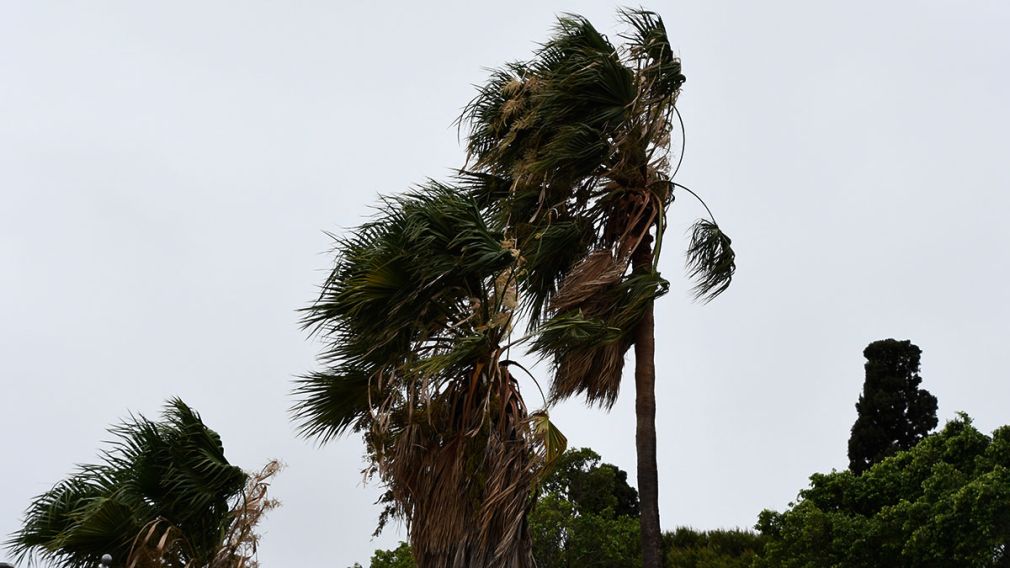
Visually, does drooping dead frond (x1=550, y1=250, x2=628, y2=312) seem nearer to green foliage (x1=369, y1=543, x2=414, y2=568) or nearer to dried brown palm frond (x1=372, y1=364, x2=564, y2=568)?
dried brown palm frond (x1=372, y1=364, x2=564, y2=568)

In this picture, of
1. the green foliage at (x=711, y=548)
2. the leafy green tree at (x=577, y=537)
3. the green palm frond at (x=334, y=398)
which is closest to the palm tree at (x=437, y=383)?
the green palm frond at (x=334, y=398)

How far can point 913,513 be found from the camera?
62.5 ft

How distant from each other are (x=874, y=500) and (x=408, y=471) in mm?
12501

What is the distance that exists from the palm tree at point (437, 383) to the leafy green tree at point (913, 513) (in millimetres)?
10034

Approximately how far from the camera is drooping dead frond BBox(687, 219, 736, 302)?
46.6 feet

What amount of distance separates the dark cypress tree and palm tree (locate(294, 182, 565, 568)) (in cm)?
1866

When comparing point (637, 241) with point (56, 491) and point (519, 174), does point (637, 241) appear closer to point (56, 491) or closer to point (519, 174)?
point (519, 174)

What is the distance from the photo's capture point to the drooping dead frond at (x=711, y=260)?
14.2m

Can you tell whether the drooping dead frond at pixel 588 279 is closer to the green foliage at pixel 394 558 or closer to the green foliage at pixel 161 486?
the green foliage at pixel 161 486

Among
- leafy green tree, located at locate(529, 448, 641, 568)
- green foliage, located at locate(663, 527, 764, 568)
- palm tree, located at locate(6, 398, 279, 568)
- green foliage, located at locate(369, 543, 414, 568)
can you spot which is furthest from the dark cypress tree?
palm tree, located at locate(6, 398, 279, 568)

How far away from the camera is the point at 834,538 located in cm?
1950

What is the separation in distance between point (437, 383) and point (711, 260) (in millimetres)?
4643

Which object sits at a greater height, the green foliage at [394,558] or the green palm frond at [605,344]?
the green foliage at [394,558]

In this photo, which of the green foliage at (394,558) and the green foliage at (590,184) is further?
the green foliage at (394,558)
